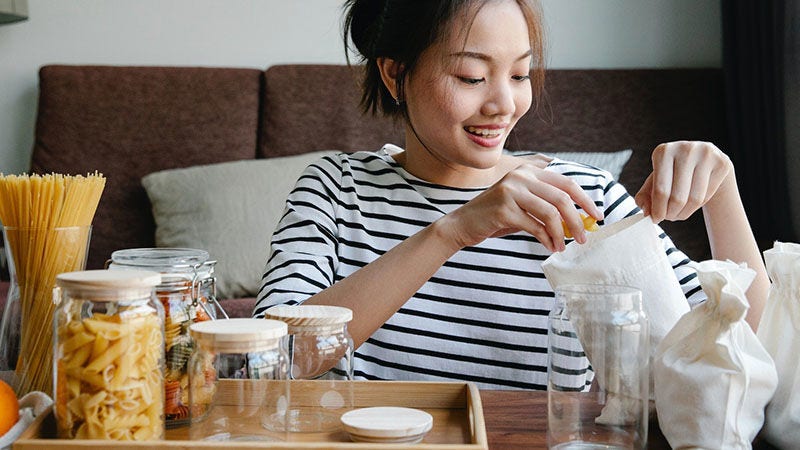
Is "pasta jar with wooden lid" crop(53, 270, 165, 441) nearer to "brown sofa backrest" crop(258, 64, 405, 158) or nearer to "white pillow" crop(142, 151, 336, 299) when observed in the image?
"white pillow" crop(142, 151, 336, 299)

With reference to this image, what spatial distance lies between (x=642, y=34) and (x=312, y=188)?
1921mm

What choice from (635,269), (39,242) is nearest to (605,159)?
(635,269)

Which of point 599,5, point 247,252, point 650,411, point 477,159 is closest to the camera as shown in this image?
point 650,411

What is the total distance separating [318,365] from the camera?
0.81 m

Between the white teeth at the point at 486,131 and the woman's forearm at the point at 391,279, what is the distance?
0.23 m

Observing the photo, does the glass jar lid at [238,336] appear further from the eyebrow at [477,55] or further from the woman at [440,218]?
the eyebrow at [477,55]

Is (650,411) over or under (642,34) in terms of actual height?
under

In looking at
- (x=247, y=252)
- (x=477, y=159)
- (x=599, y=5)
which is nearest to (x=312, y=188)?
(x=477, y=159)

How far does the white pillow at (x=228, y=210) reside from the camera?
2412 millimetres

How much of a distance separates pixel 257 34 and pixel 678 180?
2.24m

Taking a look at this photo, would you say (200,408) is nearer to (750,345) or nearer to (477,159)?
(750,345)

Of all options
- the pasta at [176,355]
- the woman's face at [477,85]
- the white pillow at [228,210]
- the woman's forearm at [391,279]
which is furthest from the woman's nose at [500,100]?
the white pillow at [228,210]

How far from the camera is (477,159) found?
1.27 meters

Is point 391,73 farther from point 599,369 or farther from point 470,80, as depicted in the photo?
point 599,369
